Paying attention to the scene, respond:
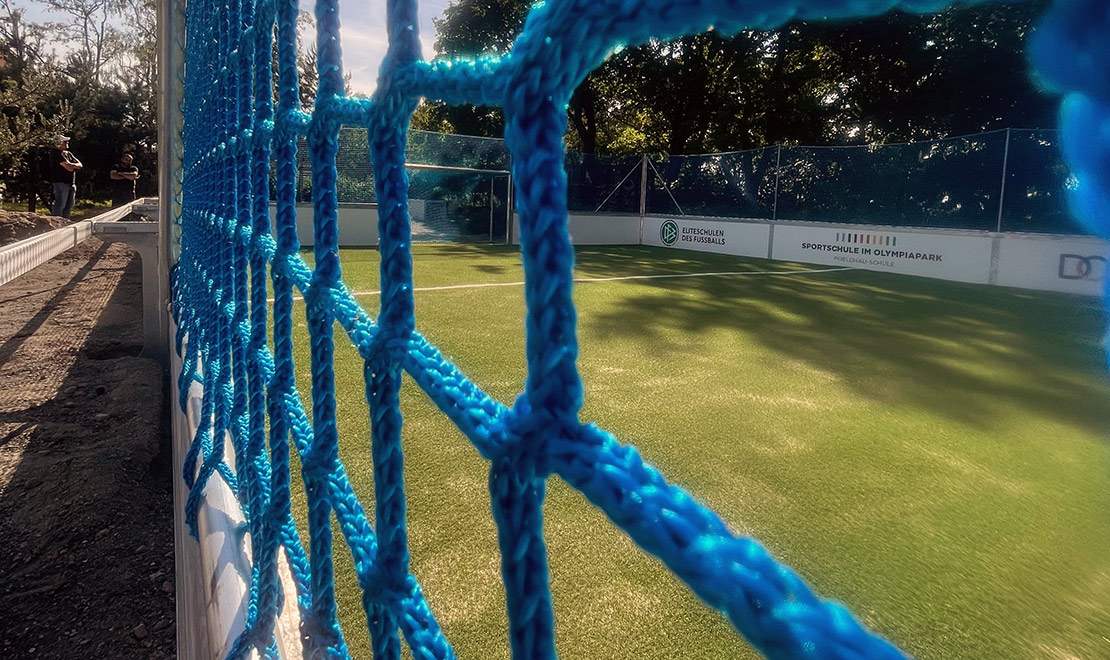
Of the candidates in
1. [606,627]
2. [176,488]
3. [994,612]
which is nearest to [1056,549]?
[994,612]

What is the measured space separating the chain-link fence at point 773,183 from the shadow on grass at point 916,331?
2.72ft

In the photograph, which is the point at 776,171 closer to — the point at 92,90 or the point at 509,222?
the point at 509,222

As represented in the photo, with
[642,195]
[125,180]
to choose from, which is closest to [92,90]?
[125,180]

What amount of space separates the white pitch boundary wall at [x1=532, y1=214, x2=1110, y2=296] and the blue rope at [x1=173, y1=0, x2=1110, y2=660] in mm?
4795

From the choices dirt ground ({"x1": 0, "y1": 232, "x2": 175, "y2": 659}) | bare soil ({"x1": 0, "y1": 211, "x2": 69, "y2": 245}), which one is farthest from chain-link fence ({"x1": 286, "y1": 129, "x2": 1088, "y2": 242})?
dirt ground ({"x1": 0, "y1": 232, "x2": 175, "y2": 659})

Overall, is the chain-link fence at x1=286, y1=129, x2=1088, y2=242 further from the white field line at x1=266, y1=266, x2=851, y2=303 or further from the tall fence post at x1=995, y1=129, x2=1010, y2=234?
the white field line at x1=266, y1=266, x2=851, y2=303

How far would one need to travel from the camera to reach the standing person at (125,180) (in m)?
9.74

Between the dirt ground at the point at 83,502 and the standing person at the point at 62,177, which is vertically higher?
the standing person at the point at 62,177

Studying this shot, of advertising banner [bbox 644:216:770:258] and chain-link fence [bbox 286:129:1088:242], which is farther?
advertising banner [bbox 644:216:770:258]

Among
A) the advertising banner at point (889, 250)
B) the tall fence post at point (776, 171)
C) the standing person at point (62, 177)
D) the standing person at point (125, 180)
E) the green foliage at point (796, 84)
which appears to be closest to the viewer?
the advertising banner at point (889, 250)

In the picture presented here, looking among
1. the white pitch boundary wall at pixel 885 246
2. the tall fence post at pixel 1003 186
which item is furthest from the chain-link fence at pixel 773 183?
the white pitch boundary wall at pixel 885 246

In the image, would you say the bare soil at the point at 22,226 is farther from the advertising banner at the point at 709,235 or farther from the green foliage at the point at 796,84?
the advertising banner at the point at 709,235

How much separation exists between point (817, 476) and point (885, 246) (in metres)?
6.34

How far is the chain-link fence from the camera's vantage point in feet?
20.8
